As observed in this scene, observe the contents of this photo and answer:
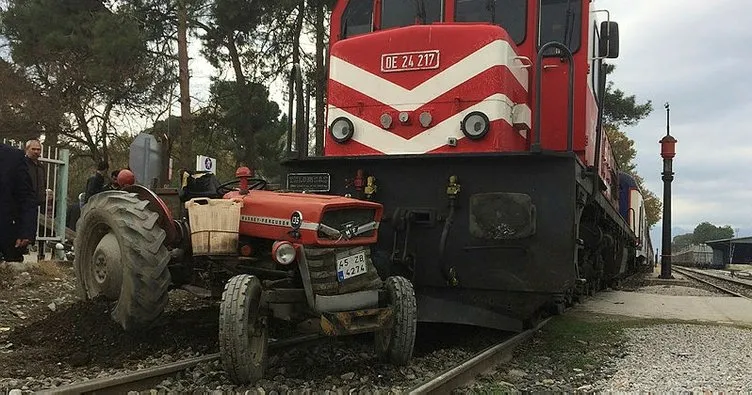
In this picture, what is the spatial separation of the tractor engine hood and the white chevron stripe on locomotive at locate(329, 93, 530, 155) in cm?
139

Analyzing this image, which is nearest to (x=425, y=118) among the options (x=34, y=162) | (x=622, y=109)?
(x=34, y=162)

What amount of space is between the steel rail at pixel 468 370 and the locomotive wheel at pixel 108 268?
2170 millimetres

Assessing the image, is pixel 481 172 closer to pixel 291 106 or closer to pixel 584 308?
pixel 291 106

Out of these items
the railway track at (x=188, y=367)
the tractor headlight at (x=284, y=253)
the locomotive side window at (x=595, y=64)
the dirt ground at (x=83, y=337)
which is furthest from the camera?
the locomotive side window at (x=595, y=64)

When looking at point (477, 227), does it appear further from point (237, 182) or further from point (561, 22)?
point (561, 22)

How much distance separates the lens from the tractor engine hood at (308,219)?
13.5 feet

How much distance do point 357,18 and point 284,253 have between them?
3.51 metres

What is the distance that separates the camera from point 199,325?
5.70 meters

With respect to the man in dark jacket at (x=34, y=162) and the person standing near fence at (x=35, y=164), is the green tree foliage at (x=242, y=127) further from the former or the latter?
the man in dark jacket at (x=34, y=162)

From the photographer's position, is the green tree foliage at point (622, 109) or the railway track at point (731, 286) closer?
the railway track at point (731, 286)

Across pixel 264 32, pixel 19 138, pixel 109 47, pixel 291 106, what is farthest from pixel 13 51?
pixel 291 106

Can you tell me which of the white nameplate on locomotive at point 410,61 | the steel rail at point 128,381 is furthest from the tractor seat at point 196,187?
the white nameplate on locomotive at point 410,61

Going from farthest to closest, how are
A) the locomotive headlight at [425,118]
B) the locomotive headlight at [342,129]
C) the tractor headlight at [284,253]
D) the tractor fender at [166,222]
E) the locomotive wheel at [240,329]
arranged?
the locomotive headlight at [342,129] → the locomotive headlight at [425,118] → the tractor fender at [166,222] → the tractor headlight at [284,253] → the locomotive wheel at [240,329]

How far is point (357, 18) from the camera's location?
6.71 metres
